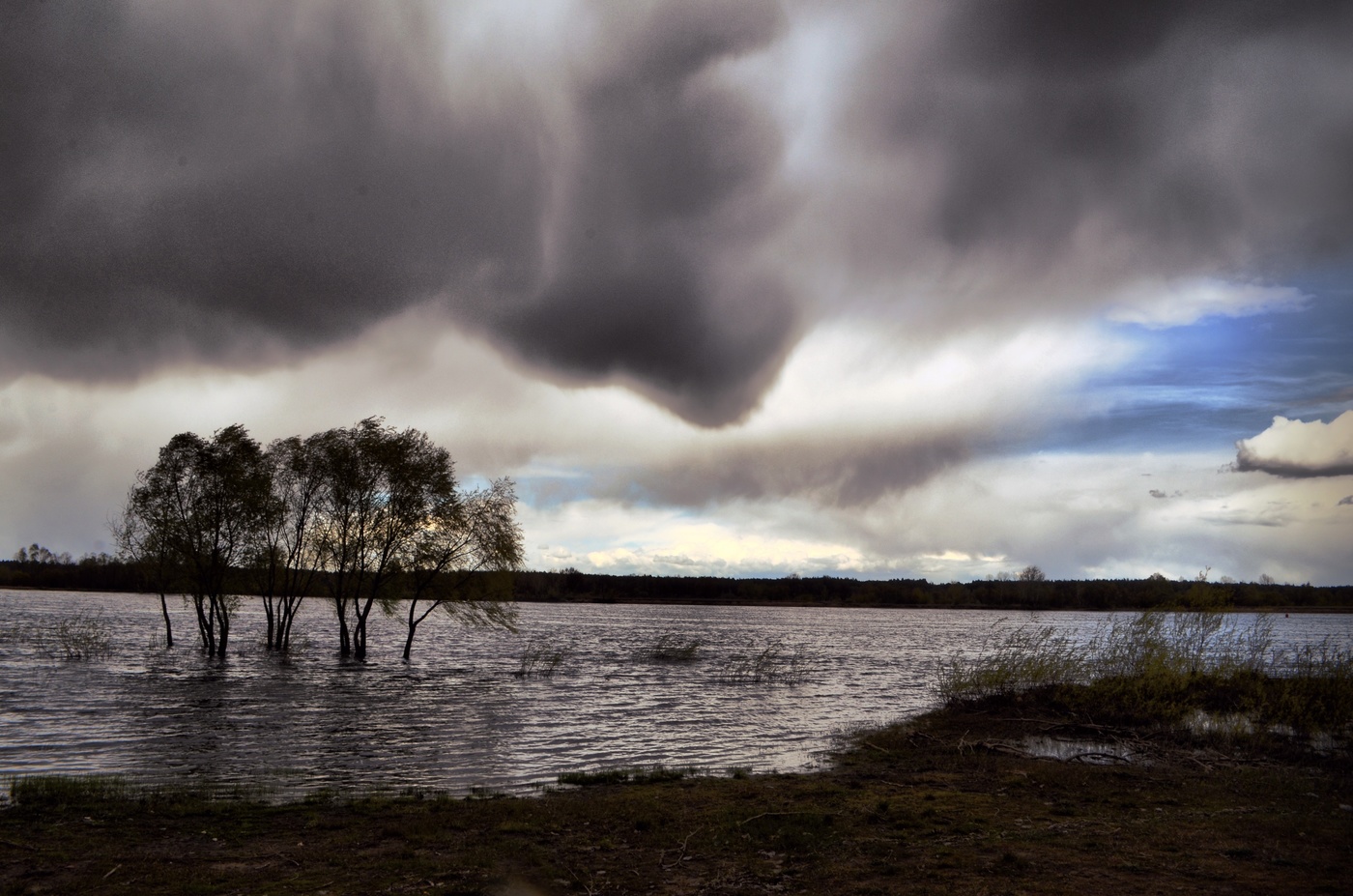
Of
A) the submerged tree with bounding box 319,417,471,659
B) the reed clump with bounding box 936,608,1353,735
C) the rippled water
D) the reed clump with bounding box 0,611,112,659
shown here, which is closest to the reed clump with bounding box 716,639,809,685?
the rippled water

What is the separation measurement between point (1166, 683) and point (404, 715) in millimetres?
28743

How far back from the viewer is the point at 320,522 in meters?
57.1

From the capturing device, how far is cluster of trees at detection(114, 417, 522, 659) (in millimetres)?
54000

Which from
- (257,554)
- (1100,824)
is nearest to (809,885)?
(1100,824)

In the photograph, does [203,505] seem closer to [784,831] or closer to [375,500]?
[375,500]

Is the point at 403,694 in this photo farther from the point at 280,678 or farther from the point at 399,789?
the point at 399,789

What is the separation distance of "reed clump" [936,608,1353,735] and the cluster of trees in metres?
34.4

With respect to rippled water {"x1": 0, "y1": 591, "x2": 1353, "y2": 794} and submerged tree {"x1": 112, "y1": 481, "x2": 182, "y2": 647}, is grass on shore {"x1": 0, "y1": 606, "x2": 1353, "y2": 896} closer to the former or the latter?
rippled water {"x1": 0, "y1": 591, "x2": 1353, "y2": 794}

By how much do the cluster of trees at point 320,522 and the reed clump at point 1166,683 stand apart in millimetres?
34379

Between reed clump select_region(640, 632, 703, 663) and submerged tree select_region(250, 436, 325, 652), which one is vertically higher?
submerged tree select_region(250, 436, 325, 652)

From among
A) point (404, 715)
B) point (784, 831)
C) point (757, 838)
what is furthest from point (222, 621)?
point (784, 831)

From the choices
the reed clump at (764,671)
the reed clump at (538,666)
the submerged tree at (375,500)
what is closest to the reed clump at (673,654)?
the reed clump at (764,671)

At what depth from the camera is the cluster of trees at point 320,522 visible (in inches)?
2126

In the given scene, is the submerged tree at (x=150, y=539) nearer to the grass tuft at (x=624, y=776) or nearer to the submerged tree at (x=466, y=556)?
the submerged tree at (x=466, y=556)
